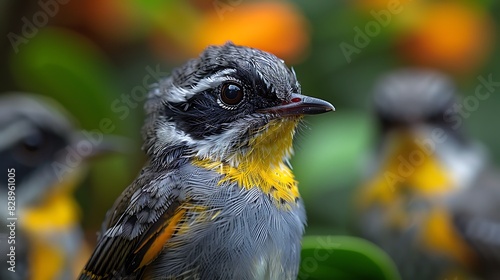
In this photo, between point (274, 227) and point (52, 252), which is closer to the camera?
point (274, 227)

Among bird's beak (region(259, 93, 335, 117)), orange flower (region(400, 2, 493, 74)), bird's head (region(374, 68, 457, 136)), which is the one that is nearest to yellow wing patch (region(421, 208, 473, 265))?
bird's head (region(374, 68, 457, 136))

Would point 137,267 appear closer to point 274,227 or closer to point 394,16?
point 274,227

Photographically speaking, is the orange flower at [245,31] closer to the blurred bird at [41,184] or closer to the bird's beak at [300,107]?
the blurred bird at [41,184]

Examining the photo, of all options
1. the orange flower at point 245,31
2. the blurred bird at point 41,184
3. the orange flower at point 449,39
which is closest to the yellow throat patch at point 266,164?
the orange flower at point 245,31

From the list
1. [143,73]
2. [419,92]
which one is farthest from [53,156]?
[419,92]

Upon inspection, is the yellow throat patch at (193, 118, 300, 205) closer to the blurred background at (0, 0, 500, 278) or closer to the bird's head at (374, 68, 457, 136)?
the blurred background at (0, 0, 500, 278)

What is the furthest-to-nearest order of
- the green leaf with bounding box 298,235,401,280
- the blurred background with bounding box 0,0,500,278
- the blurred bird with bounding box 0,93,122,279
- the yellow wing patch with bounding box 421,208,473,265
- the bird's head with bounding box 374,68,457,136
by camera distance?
the bird's head with bounding box 374,68,457,136, the yellow wing patch with bounding box 421,208,473,265, the blurred background with bounding box 0,0,500,278, the blurred bird with bounding box 0,93,122,279, the green leaf with bounding box 298,235,401,280
